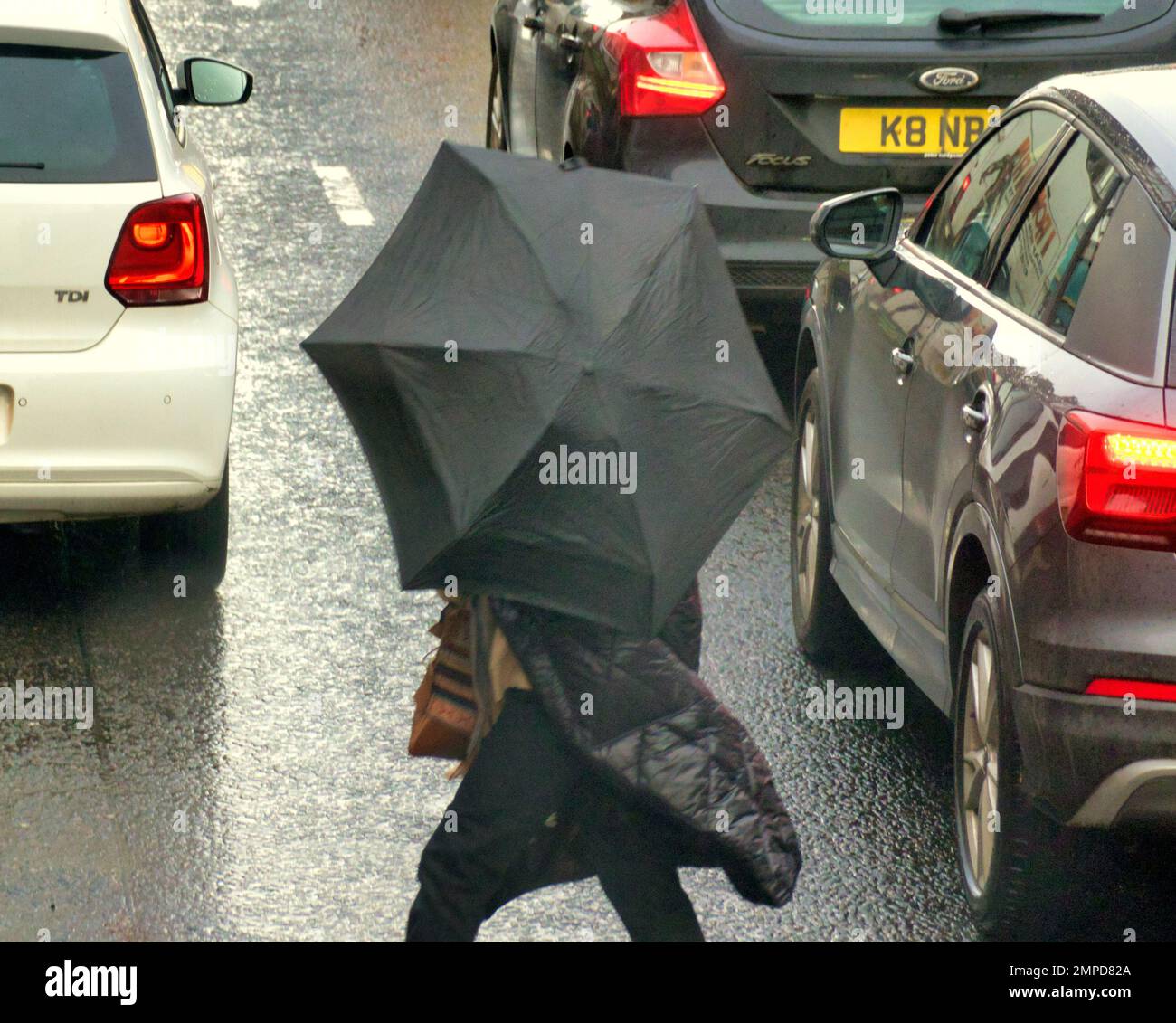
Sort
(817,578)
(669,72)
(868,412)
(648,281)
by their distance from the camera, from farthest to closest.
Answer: (669,72) < (817,578) < (868,412) < (648,281)

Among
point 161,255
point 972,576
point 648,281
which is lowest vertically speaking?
point 161,255

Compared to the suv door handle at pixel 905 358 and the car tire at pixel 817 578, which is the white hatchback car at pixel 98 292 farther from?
the suv door handle at pixel 905 358

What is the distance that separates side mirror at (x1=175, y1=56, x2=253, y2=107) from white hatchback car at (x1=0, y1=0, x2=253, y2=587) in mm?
1083

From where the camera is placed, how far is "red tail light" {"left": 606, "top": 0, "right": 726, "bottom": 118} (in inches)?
323

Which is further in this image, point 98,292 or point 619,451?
point 98,292

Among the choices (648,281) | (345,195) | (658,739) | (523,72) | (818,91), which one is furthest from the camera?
(345,195)

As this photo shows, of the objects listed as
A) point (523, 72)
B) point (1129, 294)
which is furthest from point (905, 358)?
point (523, 72)

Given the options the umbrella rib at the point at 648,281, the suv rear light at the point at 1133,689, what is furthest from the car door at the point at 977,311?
the umbrella rib at the point at 648,281

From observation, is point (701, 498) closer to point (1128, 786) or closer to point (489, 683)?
point (489, 683)

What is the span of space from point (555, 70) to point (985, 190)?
164 inches

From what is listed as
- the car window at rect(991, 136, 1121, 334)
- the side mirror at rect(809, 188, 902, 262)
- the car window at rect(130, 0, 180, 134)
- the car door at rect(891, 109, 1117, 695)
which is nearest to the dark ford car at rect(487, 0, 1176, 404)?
the car window at rect(130, 0, 180, 134)

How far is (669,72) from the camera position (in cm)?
825

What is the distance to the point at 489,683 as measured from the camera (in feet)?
12.0

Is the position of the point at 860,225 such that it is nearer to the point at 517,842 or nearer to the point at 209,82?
the point at 209,82
